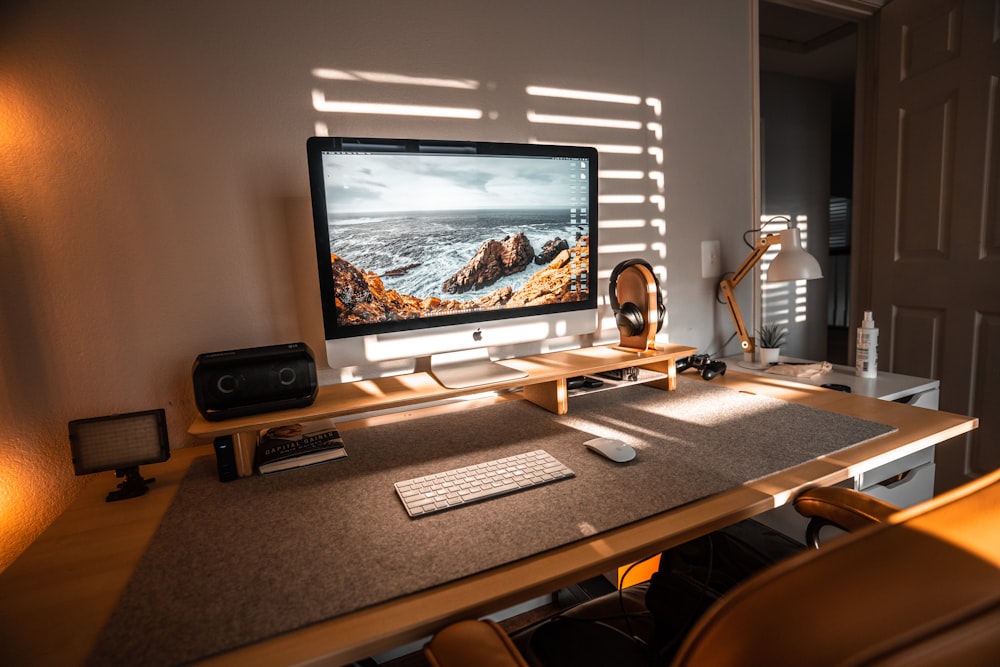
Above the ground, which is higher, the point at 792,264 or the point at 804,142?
the point at 804,142

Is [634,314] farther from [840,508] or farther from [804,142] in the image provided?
[804,142]

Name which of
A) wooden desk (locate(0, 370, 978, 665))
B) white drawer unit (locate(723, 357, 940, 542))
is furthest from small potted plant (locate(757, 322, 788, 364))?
wooden desk (locate(0, 370, 978, 665))

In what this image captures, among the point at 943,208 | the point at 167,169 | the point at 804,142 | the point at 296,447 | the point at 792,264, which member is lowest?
the point at 296,447

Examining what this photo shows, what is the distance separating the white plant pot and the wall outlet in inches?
14.0

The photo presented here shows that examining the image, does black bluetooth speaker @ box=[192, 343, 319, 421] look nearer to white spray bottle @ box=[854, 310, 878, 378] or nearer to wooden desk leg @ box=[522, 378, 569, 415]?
wooden desk leg @ box=[522, 378, 569, 415]

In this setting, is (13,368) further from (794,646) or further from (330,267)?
(794,646)

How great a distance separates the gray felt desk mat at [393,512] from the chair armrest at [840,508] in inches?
3.0

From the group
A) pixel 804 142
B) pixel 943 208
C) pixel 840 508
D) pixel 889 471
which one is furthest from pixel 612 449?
pixel 804 142

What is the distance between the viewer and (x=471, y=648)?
0.60 meters

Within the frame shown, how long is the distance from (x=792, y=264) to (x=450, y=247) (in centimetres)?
110

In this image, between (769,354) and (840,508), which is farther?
(769,354)

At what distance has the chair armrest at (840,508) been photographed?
2.72 feet

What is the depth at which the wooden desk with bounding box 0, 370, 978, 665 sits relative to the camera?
602 millimetres

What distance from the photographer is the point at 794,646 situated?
1.12 ft
